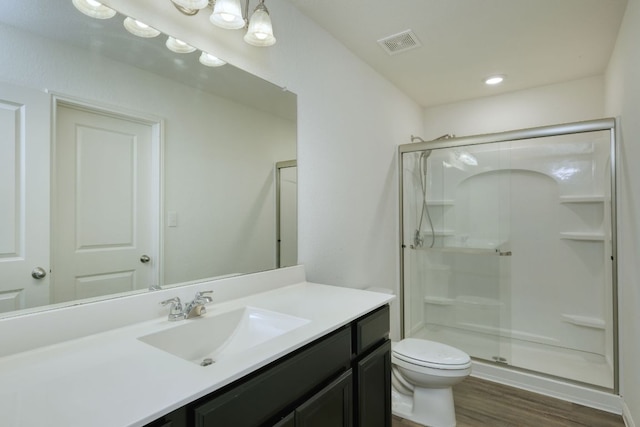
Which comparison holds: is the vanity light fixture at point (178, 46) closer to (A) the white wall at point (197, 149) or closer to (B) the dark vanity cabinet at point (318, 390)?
(A) the white wall at point (197, 149)

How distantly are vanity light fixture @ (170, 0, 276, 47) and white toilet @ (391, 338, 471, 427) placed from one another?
188 centimetres

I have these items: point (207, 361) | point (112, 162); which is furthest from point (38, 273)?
point (207, 361)

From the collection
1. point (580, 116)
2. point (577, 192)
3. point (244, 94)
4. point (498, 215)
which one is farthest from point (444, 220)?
point (244, 94)

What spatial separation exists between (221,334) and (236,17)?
1.27 metres

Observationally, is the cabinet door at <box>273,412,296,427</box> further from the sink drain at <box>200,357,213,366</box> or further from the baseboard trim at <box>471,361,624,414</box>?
the baseboard trim at <box>471,361,624,414</box>

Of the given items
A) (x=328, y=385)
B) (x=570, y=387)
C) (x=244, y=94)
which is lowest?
(x=570, y=387)

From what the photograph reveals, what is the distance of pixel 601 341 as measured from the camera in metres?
2.65

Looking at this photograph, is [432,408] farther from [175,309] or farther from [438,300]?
[175,309]

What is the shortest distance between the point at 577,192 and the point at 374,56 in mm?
2077

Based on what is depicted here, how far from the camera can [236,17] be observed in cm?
133

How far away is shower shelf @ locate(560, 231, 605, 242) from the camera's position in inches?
105

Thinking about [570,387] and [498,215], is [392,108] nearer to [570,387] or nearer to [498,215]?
[498,215]

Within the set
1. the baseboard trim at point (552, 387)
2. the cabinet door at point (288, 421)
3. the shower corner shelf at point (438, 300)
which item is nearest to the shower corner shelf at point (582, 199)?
the shower corner shelf at point (438, 300)

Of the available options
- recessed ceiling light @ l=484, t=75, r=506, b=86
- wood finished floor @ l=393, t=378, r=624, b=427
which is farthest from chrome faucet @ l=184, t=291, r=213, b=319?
recessed ceiling light @ l=484, t=75, r=506, b=86
